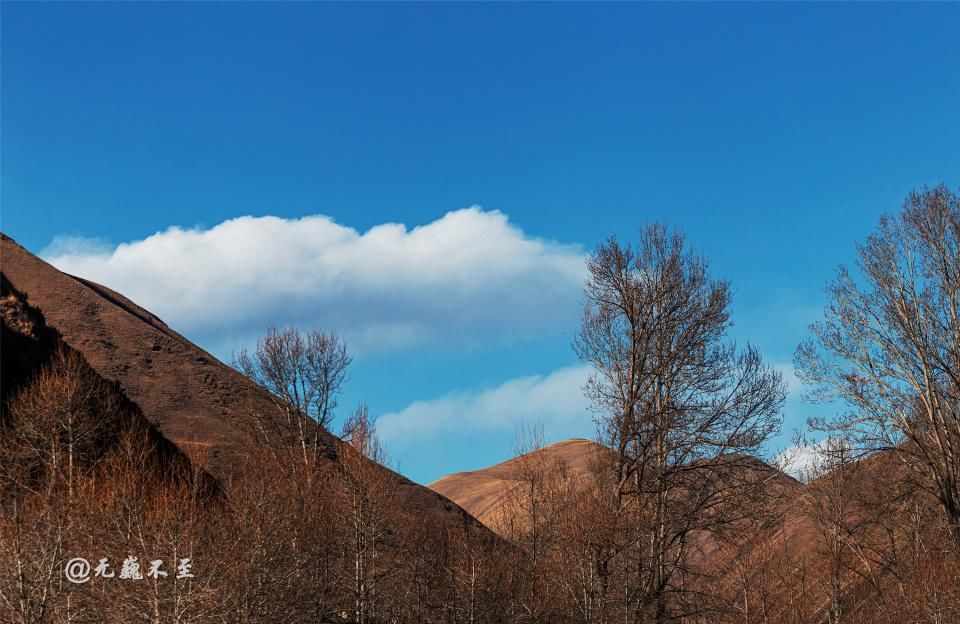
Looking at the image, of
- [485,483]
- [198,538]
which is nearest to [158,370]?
[198,538]

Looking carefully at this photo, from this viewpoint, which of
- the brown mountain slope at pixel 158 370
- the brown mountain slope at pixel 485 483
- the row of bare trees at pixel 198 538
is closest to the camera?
the row of bare trees at pixel 198 538

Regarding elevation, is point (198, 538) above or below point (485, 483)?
below

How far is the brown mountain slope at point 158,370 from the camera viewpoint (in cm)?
6994

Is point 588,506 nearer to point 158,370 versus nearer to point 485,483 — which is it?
point 158,370

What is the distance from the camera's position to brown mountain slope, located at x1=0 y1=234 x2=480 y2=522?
229 ft

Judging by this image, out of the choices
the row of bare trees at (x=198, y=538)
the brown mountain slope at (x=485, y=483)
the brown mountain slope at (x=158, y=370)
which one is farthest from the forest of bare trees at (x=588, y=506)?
the brown mountain slope at (x=485, y=483)

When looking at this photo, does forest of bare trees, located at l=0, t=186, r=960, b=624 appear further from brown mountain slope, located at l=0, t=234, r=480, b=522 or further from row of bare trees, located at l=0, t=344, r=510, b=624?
brown mountain slope, located at l=0, t=234, r=480, b=522

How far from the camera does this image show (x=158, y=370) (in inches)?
3150

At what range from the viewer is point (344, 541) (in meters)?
39.0

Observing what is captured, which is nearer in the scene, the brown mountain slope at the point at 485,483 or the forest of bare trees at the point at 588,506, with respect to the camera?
the forest of bare trees at the point at 588,506

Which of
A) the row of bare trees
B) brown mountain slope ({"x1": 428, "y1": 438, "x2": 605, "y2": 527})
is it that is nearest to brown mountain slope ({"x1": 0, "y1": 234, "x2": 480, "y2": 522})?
the row of bare trees

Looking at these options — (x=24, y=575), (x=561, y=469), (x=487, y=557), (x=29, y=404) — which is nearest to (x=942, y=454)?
(x=561, y=469)

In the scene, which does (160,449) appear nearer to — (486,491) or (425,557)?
(425,557)

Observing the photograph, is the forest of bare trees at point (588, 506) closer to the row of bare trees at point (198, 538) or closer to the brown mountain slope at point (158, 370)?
the row of bare trees at point (198, 538)
